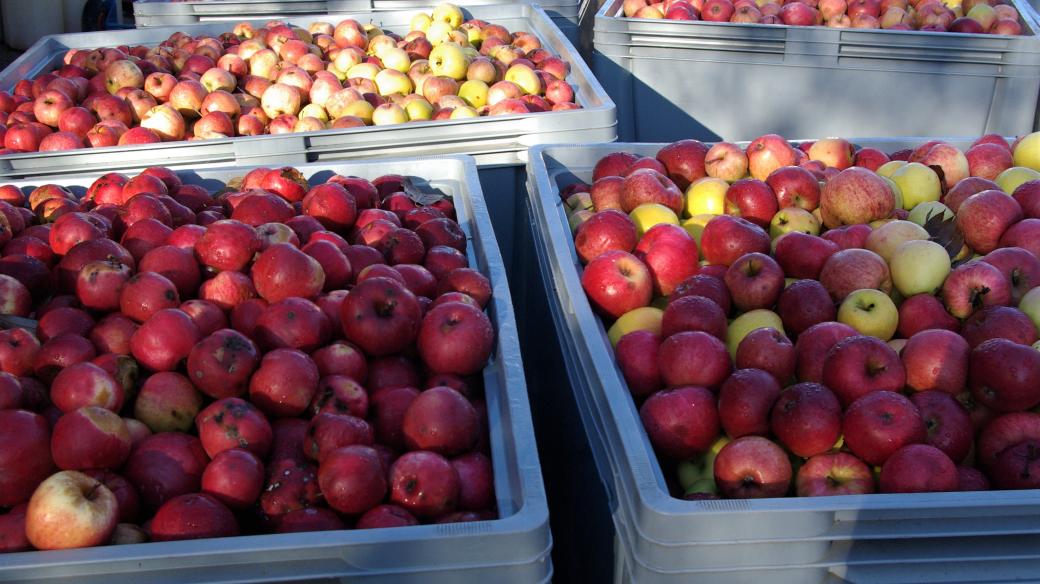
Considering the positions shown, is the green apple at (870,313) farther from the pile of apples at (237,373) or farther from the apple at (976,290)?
the pile of apples at (237,373)

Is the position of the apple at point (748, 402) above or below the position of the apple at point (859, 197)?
below

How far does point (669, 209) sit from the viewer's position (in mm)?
2641

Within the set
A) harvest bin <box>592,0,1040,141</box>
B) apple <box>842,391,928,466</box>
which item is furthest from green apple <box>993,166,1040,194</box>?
→ harvest bin <box>592,0,1040,141</box>

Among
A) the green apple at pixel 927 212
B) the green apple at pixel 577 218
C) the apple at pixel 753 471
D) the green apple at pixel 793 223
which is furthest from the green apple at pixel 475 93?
the apple at pixel 753 471

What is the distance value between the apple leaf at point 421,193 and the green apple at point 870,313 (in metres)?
1.30

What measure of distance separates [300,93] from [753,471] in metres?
2.97

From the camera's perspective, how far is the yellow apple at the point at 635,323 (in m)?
2.17

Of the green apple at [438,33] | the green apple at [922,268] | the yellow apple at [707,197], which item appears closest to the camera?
the green apple at [922,268]

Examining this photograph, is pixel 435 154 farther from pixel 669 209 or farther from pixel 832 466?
pixel 832 466

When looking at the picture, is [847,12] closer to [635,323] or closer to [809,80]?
[809,80]

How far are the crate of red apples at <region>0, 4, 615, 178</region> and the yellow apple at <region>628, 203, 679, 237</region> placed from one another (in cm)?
76

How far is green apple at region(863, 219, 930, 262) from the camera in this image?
89.3 inches

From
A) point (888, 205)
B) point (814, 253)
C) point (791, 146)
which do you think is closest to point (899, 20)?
point (791, 146)

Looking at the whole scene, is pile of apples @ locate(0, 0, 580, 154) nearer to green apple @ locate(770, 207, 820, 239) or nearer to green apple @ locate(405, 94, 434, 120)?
green apple @ locate(405, 94, 434, 120)
